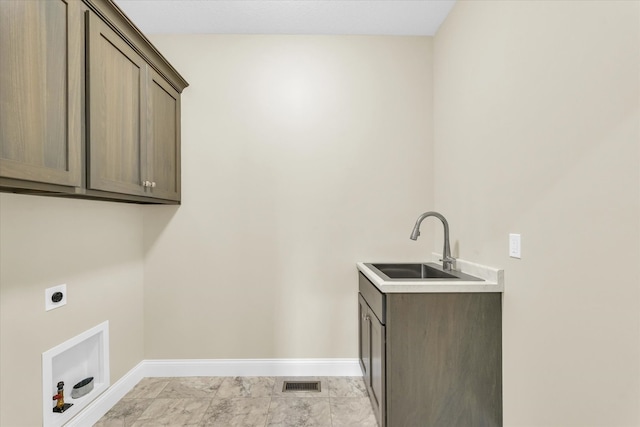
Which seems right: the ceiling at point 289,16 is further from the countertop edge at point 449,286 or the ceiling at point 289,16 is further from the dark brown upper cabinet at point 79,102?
the countertop edge at point 449,286

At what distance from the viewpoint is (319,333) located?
8.54ft

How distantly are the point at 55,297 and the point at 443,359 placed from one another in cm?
201

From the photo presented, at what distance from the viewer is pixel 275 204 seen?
2.60 metres

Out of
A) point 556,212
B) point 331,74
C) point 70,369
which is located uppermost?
point 331,74

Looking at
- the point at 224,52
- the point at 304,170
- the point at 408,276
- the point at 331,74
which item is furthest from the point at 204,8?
the point at 408,276

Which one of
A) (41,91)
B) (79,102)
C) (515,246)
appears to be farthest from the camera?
(515,246)

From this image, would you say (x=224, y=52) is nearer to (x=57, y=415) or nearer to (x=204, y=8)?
(x=204, y=8)

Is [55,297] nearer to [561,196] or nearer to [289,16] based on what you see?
[289,16]

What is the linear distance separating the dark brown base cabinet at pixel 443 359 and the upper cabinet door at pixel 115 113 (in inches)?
60.1

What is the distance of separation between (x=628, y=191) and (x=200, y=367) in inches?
108

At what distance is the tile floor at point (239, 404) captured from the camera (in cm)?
202

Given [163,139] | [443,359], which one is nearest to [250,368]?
[443,359]

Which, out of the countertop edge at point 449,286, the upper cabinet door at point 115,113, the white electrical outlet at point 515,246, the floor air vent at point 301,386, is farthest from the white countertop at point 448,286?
the upper cabinet door at point 115,113

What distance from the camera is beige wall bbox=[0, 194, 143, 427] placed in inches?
58.1
